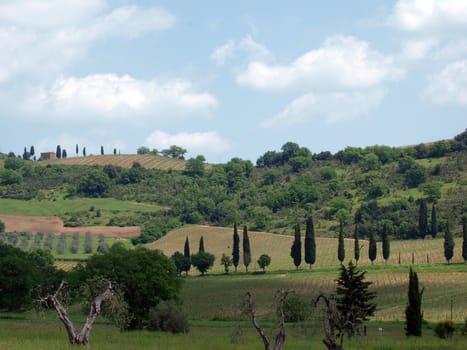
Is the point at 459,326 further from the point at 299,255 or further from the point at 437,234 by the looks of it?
the point at 437,234

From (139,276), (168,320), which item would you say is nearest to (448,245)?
(139,276)

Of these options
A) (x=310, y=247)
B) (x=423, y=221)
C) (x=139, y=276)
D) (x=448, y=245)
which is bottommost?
(x=139, y=276)

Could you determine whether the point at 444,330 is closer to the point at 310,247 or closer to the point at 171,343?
the point at 171,343

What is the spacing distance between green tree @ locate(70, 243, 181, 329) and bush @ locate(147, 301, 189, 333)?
6133 mm

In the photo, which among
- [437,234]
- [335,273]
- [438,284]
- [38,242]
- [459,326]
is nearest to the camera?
[459,326]

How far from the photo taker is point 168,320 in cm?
6066

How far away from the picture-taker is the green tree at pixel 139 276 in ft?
237

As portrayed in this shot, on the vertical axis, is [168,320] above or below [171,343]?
below

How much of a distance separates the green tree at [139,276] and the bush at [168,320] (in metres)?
6.13

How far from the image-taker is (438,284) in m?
106

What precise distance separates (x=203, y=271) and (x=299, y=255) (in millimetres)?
20762

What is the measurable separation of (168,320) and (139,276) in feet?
44.6

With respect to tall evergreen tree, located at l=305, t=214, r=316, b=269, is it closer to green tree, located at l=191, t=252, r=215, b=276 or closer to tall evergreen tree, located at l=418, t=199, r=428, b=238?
green tree, located at l=191, t=252, r=215, b=276

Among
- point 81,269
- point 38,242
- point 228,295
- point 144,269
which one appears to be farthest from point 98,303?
point 38,242
